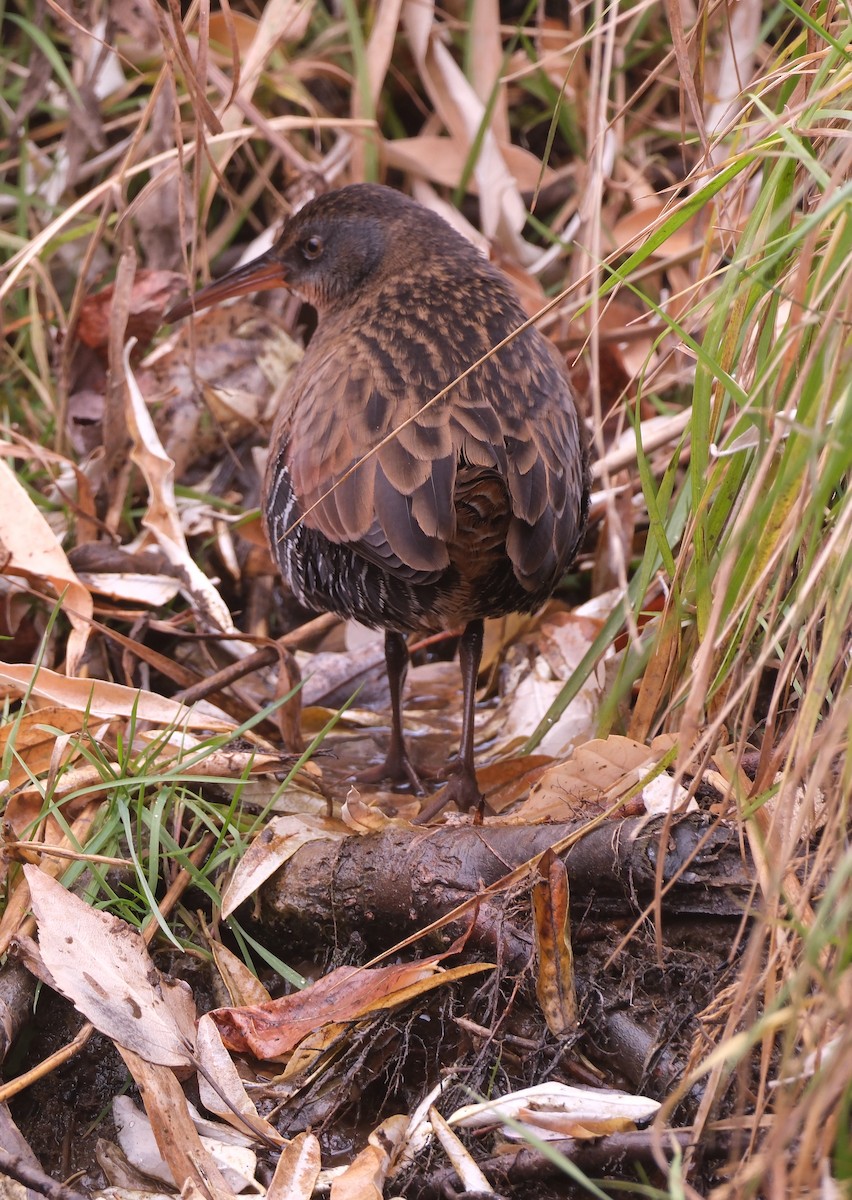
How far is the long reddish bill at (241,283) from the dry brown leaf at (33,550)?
93 cm

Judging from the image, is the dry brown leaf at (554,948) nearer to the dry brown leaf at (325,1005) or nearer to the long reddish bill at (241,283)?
the dry brown leaf at (325,1005)

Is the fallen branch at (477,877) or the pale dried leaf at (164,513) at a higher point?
the pale dried leaf at (164,513)

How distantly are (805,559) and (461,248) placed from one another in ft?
6.68

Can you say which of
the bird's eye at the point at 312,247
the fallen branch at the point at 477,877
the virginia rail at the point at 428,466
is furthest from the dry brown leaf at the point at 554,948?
the bird's eye at the point at 312,247

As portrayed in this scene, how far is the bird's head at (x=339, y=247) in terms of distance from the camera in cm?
382

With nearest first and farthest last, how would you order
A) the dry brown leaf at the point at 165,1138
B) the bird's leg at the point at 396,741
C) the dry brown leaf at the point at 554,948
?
the dry brown leaf at the point at 165,1138 → the dry brown leaf at the point at 554,948 → the bird's leg at the point at 396,741

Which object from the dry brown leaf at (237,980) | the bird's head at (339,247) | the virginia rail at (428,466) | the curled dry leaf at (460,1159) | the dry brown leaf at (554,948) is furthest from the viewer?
the bird's head at (339,247)

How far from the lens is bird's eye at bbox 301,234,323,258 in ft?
13.1

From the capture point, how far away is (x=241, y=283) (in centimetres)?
420

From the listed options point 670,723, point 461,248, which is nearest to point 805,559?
point 670,723

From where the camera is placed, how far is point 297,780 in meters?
3.02

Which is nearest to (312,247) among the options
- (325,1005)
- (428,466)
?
(428,466)

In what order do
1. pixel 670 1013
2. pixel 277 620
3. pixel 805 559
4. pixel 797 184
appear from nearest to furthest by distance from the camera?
pixel 805 559
pixel 670 1013
pixel 797 184
pixel 277 620

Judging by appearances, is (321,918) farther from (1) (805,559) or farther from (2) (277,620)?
(2) (277,620)
